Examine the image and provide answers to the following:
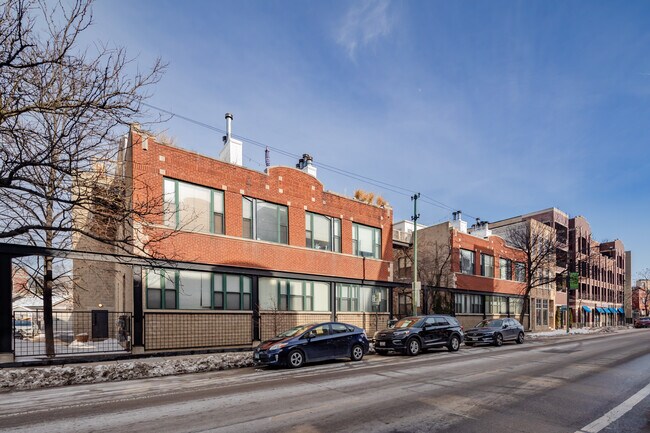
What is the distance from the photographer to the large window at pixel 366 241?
2520cm

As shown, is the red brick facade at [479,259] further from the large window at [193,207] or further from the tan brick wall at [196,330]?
the large window at [193,207]

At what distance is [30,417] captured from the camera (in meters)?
7.29

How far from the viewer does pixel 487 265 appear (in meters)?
38.1

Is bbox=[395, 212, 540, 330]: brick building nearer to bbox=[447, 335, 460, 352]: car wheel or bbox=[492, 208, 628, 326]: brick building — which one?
bbox=[492, 208, 628, 326]: brick building

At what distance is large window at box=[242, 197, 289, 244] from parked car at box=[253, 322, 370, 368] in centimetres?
684

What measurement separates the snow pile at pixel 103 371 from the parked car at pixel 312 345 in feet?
4.88

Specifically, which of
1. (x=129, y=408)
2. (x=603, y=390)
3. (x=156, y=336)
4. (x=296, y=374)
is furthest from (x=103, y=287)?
(x=603, y=390)

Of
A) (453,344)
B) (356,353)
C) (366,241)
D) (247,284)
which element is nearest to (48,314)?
(247,284)

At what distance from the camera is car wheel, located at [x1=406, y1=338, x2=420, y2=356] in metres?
16.8

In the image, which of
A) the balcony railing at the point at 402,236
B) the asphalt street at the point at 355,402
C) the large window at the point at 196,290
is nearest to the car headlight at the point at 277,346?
the asphalt street at the point at 355,402

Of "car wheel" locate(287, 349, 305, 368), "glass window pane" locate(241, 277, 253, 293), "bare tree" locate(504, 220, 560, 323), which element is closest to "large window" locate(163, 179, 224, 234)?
"glass window pane" locate(241, 277, 253, 293)

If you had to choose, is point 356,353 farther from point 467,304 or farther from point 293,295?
point 467,304

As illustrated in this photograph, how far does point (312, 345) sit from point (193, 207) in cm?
817

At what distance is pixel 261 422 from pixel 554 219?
57419mm
